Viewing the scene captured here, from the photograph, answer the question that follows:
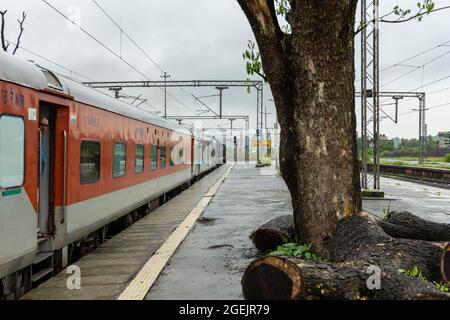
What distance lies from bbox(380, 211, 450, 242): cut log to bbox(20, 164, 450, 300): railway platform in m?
2.23

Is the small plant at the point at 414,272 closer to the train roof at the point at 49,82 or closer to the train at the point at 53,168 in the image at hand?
the train at the point at 53,168

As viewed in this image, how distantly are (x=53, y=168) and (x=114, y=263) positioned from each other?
5.93 ft

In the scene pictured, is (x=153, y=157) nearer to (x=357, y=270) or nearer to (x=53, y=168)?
(x=53, y=168)

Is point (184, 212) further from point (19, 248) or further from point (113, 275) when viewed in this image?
point (19, 248)

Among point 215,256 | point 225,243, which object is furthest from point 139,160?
point 215,256

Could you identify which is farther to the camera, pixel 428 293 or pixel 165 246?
pixel 165 246

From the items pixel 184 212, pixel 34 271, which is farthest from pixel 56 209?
pixel 184 212

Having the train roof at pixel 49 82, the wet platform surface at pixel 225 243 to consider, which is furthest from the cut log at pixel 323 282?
the train roof at pixel 49 82

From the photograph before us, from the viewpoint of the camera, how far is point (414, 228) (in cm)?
733

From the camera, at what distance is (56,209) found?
6.98m

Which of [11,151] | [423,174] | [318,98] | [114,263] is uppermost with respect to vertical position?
[318,98]

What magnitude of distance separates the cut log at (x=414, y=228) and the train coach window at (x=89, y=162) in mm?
4725

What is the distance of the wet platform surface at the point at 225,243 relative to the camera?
6.24 m

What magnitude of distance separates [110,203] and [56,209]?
101 inches
